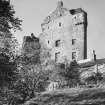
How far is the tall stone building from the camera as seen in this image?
47781mm

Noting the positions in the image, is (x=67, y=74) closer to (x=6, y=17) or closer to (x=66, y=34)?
(x=66, y=34)

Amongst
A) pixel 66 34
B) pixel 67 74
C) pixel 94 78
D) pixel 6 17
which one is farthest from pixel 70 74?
pixel 6 17

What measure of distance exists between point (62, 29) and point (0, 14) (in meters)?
32.9

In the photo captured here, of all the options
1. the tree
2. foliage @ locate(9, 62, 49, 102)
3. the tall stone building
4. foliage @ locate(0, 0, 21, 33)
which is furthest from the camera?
the tall stone building

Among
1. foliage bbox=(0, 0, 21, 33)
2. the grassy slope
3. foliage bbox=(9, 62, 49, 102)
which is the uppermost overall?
foliage bbox=(0, 0, 21, 33)

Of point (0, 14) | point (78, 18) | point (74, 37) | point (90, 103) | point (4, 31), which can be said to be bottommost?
point (90, 103)

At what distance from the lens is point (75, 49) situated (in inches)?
1889

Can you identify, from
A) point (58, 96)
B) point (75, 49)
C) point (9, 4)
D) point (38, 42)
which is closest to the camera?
point (9, 4)

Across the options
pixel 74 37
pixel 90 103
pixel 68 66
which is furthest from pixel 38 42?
pixel 90 103

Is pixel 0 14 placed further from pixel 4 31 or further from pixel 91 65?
Result: pixel 91 65

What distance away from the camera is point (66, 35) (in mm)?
49500

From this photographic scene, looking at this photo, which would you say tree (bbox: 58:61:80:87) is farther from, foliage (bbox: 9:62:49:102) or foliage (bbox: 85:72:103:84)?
foliage (bbox: 9:62:49:102)

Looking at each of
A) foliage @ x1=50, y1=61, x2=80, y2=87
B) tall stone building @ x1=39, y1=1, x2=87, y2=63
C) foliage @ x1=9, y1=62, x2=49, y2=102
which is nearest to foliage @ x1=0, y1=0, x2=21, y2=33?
foliage @ x1=9, y1=62, x2=49, y2=102

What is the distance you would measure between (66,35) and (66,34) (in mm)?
195
